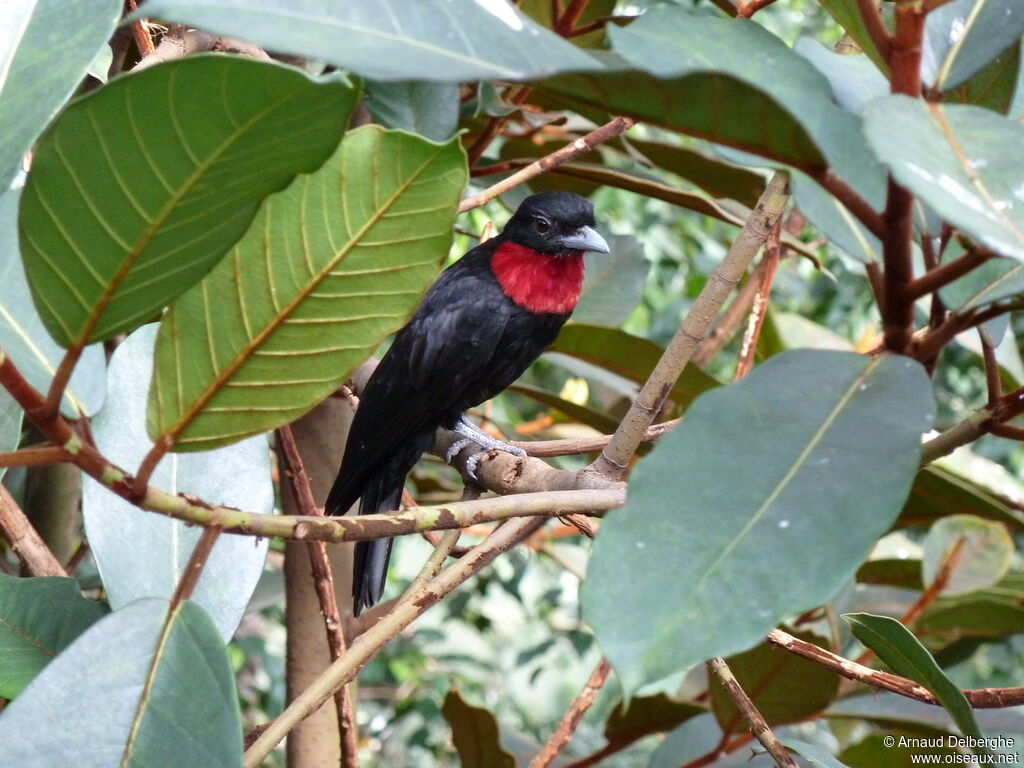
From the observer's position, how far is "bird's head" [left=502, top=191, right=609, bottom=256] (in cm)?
265

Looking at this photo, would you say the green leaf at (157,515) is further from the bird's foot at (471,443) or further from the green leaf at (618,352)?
the green leaf at (618,352)

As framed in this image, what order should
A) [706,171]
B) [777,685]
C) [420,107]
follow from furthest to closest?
[706,171] < [420,107] < [777,685]

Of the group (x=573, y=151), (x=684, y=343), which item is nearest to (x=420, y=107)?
(x=573, y=151)

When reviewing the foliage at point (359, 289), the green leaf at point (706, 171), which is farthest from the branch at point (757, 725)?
the green leaf at point (706, 171)

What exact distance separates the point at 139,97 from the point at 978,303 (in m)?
0.62

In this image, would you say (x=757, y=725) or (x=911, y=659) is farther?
(x=757, y=725)

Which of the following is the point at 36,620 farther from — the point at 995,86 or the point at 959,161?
the point at 995,86

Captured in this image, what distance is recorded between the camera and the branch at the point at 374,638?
0.98 metres

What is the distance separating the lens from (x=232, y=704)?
81 cm

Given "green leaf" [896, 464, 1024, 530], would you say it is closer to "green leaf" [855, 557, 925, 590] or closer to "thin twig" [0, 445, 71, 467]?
"green leaf" [855, 557, 925, 590]

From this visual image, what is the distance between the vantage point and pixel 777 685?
5.82 ft

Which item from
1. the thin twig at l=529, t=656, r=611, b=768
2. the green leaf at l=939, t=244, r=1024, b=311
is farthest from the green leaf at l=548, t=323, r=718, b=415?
the green leaf at l=939, t=244, r=1024, b=311

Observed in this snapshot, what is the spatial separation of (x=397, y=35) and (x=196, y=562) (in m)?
0.43

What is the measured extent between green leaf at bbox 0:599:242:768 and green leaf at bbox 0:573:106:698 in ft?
0.95
